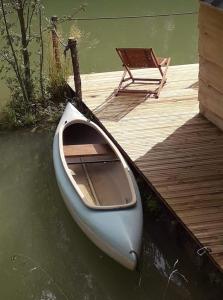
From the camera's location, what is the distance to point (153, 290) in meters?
4.82

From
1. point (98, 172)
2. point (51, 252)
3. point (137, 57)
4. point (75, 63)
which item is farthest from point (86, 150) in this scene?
point (137, 57)

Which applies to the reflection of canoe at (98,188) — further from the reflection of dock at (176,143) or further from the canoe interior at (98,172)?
the reflection of dock at (176,143)

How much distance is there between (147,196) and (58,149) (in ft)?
4.04

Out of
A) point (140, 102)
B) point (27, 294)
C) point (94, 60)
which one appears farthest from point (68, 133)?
point (94, 60)

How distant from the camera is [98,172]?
6.11 meters

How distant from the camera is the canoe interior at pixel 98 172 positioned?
5.62m

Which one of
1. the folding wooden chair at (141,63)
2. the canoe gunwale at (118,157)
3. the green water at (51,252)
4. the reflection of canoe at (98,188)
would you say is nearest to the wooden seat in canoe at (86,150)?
the reflection of canoe at (98,188)

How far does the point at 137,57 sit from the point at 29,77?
5.62 feet

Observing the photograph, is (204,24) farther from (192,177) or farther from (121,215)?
(121,215)

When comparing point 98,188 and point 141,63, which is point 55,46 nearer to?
point 141,63

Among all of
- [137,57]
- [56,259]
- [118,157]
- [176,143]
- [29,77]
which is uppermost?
[137,57]

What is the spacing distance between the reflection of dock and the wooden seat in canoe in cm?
26

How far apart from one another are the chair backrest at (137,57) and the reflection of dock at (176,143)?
1.67 ft

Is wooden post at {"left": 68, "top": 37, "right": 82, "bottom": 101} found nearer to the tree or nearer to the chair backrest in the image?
the tree
